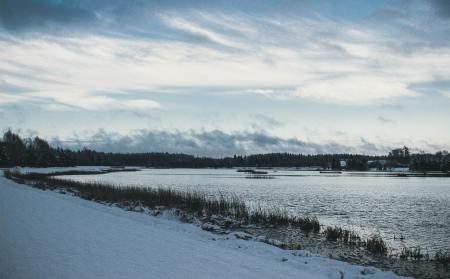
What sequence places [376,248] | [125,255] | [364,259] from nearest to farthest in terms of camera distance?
[125,255] < [364,259] < [376,248]

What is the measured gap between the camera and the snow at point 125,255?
7.80 metres

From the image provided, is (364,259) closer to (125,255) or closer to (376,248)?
(376,248)

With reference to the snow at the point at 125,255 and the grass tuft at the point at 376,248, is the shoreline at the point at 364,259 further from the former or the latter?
the snow at the point at 125,255

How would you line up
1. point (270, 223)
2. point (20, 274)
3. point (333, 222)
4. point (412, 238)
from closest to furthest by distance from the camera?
point (20, 274), point (412, 238), point (270, 223), point (333, 222)

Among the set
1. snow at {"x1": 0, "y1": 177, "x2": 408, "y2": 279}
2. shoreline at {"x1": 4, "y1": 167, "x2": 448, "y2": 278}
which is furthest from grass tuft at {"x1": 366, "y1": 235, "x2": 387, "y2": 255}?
snow at {"x1": 0, "y1": 177, "x2": 408, "y2": 279}

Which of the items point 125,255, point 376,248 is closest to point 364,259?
point 376,248

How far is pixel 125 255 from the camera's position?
9.19 metres

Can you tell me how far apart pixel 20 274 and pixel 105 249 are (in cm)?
266

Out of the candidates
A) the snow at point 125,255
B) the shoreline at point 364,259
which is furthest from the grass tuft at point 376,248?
the snow at point 125,255

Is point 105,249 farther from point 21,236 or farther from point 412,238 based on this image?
point 412,238

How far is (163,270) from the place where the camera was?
8.16m

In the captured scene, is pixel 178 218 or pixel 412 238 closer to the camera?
pixel 412 238

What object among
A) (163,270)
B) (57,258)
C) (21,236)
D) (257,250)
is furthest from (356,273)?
(21,236)

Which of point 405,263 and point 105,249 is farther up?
point 105,249
